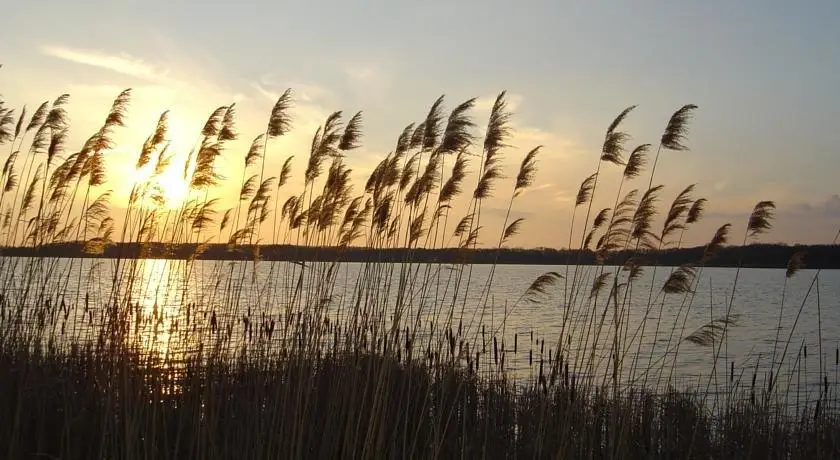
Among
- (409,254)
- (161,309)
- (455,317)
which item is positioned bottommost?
(455,317)

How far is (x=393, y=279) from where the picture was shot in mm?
6219

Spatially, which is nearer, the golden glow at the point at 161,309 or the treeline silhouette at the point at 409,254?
the treeline silhouette at the point at 409,254

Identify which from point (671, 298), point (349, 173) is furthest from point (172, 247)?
point (671, 298)

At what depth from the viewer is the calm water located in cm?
610

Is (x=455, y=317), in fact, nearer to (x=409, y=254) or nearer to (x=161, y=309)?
(x=161, y=309)

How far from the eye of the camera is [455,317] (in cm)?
2173

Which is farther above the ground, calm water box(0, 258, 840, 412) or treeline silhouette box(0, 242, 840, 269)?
treeline silhouette box(0, 242, 840, 269)

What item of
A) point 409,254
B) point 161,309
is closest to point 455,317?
point 161,309

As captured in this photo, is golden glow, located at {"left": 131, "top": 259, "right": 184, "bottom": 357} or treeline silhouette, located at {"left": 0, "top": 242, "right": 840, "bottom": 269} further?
golden glow, located at {"left": 131, "top": 259, "right": 184, "bottom": 357}

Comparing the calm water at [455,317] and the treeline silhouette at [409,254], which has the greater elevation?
the treeline silhouette at [409,254]

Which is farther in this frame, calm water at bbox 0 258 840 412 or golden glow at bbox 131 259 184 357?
golden glow at bbox 131 259 184 357

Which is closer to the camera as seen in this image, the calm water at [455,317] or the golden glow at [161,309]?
the calm water at [455,317]

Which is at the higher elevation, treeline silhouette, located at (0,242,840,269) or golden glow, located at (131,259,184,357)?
treeline silhouette, located at (0,242,840,269)

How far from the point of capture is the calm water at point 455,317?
20.0 ft
